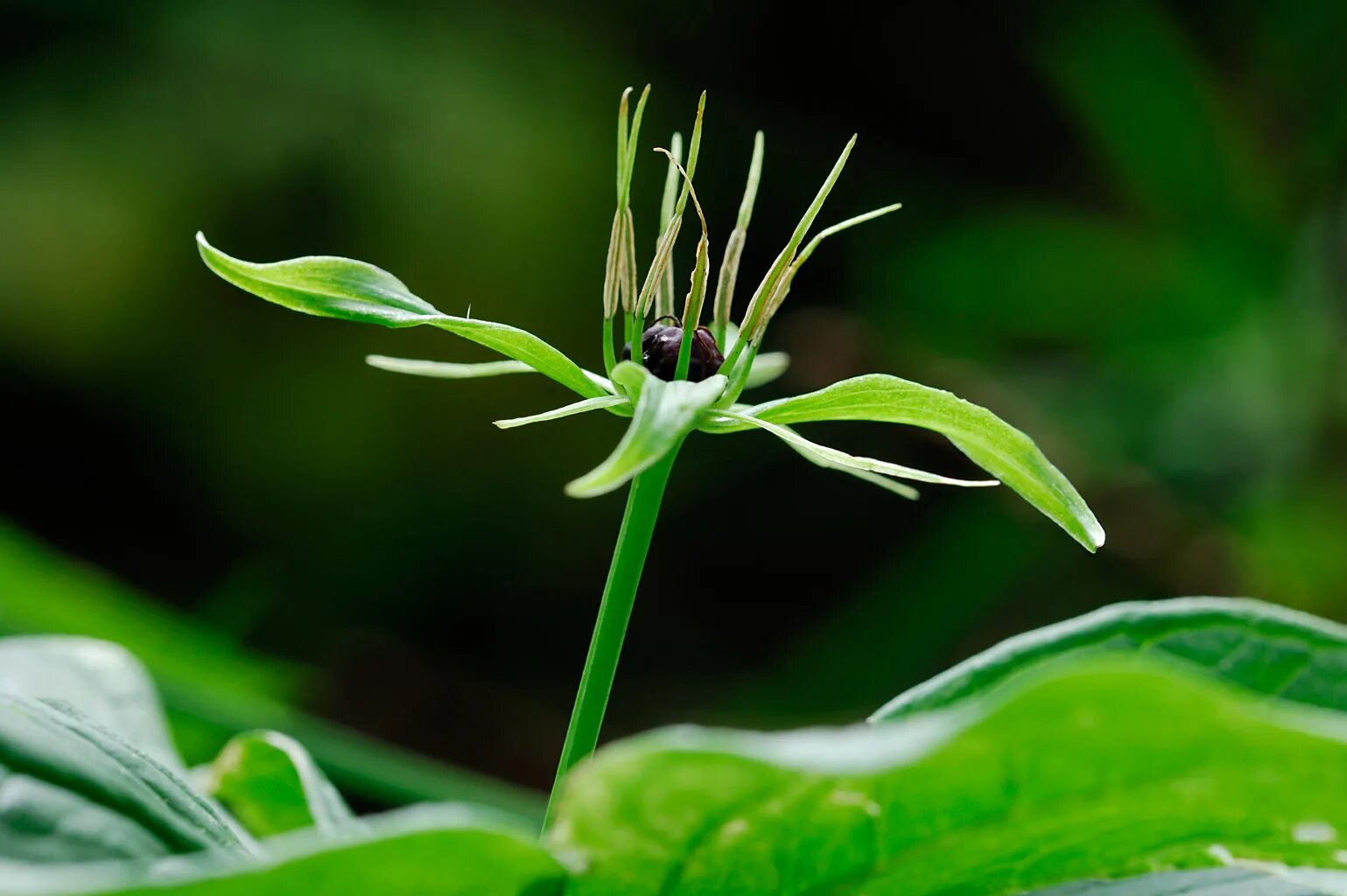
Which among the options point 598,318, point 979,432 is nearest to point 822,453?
point 979,432

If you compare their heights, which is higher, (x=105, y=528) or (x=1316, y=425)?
(x=1316, y=425)

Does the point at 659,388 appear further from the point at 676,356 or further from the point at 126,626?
the point at 126,626

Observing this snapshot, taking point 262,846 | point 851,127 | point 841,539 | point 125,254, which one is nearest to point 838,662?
point 841,539

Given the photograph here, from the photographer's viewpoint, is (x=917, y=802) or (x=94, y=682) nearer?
(x=917, y=802)

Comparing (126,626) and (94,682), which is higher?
(126,626)

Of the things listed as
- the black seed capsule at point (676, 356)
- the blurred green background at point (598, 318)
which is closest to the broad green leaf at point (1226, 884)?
the black seed capsule at point (676, 356)

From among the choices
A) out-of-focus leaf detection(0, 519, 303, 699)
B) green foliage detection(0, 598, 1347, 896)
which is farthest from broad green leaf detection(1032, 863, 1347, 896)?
out-of-focus leaf detection(0, 519, 303, 699)

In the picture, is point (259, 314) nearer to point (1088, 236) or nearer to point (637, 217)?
point (637, 217)

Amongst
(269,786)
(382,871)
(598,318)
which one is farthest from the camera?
(598,318)
